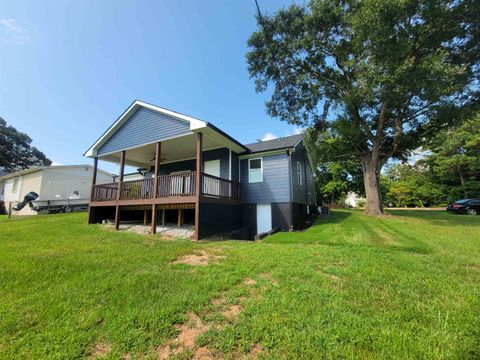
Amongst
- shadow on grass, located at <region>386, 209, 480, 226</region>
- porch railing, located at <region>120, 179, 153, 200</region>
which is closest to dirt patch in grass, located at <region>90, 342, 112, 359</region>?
porch railing, located at <region>120, 179, 153, 200</region>

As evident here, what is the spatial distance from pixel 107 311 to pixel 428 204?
44.0 m

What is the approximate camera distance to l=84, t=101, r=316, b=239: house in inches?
359

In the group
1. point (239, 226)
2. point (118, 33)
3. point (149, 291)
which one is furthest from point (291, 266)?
point (118, 33)

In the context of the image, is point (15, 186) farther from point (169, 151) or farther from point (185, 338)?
point (185, 338)

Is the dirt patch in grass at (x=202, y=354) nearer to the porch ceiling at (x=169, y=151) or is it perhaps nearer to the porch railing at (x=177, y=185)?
the porch railing at (x=177, y=185)

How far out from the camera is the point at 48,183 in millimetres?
19359

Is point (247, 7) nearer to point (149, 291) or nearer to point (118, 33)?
point (118, 33)

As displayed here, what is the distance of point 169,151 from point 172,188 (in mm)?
3913

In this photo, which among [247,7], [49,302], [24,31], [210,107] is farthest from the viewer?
[210,107]

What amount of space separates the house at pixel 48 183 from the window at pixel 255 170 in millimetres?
17830

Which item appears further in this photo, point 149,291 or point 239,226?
point 239,226

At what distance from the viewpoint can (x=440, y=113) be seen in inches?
448

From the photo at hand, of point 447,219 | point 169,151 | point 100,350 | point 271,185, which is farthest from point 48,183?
point 447,219

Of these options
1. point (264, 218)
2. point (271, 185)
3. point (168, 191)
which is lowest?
point (264, 218)
